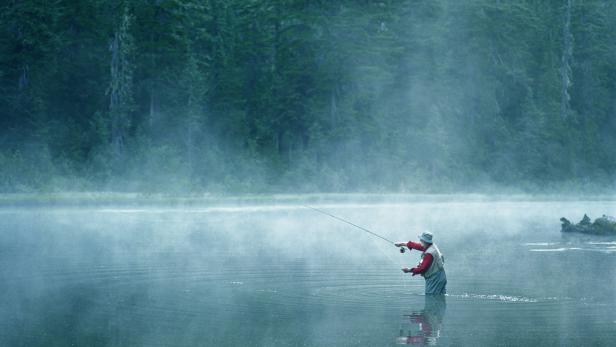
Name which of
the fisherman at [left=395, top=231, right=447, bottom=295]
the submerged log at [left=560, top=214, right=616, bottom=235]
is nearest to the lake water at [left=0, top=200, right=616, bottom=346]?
the fisherman at [left=395, top=231, right=447, bottom=295]

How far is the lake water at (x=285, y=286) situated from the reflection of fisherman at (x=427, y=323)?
1.2 inches

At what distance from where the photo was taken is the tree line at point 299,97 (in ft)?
181

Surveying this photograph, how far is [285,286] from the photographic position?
20234mm

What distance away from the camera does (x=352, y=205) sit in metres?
51.2

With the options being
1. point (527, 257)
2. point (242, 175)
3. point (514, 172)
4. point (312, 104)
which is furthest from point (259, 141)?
point (527, 257)

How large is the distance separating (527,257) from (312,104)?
122 ft

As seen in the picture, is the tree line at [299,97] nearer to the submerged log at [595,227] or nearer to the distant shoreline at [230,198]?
the distant shoreline at [230,198]

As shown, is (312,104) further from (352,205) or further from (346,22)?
(352,205)

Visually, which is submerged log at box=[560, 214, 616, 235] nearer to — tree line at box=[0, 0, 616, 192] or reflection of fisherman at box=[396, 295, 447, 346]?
reflection of fisherman at box=[396, 295, 447, 346]

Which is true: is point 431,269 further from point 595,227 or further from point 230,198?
point 230,198

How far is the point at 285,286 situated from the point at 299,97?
4386 cm

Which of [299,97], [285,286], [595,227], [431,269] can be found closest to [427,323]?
[431,269]

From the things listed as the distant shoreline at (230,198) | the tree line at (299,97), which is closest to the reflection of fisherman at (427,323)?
the distant shoreline at (230,198)

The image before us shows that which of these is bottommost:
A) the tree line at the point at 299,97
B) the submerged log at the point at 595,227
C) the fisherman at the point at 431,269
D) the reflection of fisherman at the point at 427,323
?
the reflection of fisherman at the point at 427,323
